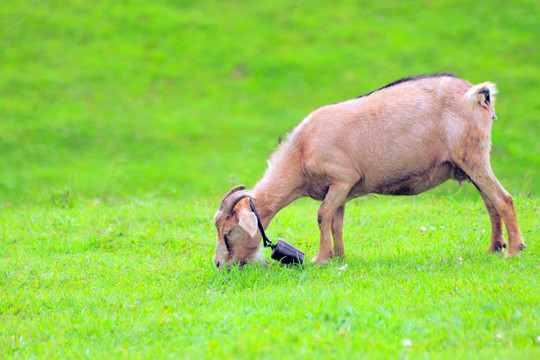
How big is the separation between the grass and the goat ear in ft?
1.74

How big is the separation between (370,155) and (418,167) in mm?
575

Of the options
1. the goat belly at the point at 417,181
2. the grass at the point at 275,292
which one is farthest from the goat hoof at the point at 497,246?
the goat belly at the point at 417,181

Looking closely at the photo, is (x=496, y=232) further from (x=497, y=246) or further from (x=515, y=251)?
(x=515, y=251)

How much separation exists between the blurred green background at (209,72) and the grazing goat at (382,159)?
428 inches

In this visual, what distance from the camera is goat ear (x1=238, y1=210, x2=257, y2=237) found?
700 centimetres

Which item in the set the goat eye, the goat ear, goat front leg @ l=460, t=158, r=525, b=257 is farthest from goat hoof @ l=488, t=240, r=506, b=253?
the goat eye

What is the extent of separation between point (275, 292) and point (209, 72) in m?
19.7

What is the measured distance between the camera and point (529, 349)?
4.51 m

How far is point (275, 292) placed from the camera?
6395mm

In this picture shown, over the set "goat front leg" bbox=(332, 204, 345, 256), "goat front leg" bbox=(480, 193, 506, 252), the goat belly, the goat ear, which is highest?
the goat belly

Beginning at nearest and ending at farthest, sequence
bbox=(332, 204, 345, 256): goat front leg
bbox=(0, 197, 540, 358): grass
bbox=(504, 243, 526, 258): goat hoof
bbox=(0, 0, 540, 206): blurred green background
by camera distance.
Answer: bbox=(0, 197, 540, 358): grass, bbox=(504, 243, 526, 258): goat hoof, bbox=(332, 204, 345, 256): goat front leg, bbox=(0, 0, 540, 206): blurred green background

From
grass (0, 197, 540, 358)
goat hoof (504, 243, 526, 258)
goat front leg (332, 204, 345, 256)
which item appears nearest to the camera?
grass (0, 197, 540, 358)

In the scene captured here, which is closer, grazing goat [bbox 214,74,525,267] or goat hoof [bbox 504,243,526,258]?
goat hoof [bbox 504,243,526,258]

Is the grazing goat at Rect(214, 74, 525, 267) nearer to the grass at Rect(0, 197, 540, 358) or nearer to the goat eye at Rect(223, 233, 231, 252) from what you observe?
the goat eye at Rect(223, 233, 231, 252)
